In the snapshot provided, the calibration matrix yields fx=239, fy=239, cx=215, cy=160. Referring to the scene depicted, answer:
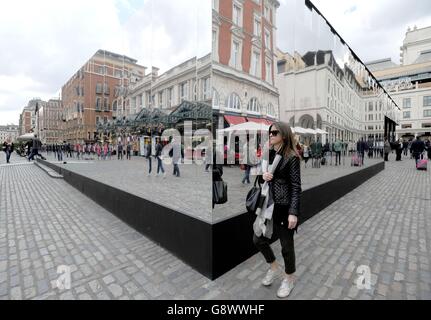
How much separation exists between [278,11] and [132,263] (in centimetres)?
489

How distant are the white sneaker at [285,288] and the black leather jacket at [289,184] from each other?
89 cm

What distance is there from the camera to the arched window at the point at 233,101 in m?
3.21

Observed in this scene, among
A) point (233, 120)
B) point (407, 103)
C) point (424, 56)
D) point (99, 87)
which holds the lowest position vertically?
point (233, 120)

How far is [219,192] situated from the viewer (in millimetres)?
3137

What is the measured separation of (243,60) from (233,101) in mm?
669

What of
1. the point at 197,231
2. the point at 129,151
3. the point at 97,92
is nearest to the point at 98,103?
the point at 97,92

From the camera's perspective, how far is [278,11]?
4359 mm

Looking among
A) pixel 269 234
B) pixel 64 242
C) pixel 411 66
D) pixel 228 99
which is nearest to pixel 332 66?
pixel 228 99

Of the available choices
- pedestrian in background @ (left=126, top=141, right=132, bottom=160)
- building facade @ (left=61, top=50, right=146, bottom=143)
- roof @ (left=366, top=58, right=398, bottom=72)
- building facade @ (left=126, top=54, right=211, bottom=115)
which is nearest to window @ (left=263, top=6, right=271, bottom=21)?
building facade @ (left=126, top=54, right=211, bottom=115)

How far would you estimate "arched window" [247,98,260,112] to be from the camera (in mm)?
3617

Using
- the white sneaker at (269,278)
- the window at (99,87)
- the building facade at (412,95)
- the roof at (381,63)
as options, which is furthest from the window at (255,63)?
the roof at (381,63)

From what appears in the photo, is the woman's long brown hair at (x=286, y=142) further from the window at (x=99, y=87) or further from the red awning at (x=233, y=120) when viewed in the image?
the window at (x=99, y=87)

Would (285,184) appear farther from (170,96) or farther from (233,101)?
(170,96)
